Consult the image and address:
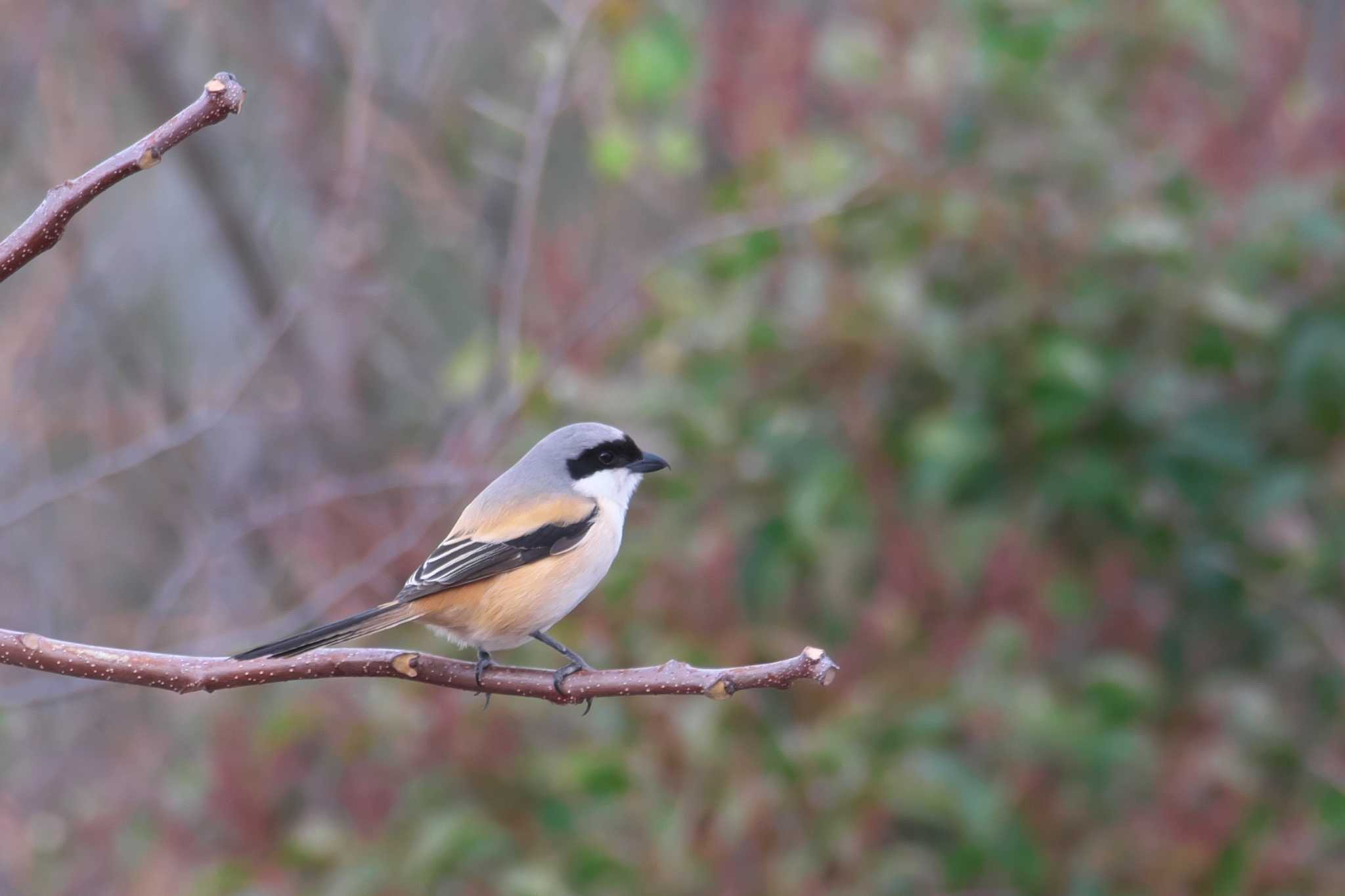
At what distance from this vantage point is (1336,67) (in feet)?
20.5

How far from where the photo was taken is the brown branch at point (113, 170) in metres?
1.86

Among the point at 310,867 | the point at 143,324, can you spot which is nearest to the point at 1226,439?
the point at 310,867

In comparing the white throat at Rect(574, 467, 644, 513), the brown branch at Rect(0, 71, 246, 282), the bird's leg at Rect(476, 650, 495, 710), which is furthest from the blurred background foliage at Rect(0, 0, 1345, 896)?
the brown branch at Rect(0, 71, 246, 282)

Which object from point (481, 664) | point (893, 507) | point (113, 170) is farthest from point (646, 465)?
point (893, 507)

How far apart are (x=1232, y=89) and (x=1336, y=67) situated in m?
0.73

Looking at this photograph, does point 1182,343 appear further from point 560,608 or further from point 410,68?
point 410,68

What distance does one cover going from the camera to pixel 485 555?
2.75 meters

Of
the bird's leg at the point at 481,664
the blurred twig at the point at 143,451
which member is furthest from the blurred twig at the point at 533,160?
the bird's leg at the point at 481,664

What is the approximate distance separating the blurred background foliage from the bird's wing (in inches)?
73.5

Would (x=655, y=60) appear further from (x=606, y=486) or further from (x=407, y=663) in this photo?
(x=407, y=663)

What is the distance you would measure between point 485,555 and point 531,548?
11 centimetres

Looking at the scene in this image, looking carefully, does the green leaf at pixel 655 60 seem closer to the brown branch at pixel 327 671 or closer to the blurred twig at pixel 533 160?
the blurred twig at pixel 533 160

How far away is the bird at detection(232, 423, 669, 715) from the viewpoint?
2.72m

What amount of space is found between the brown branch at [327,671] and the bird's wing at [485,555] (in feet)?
1.41
